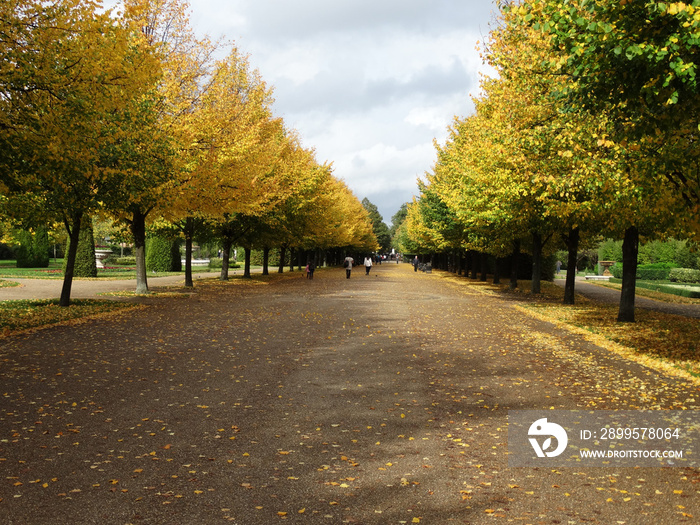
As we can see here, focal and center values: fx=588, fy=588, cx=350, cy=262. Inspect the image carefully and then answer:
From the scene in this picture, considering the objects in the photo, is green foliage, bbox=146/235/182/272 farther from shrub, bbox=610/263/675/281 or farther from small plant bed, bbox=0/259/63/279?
shrub, bbox=610/263/675/281

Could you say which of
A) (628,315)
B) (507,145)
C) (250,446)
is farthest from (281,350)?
(628,315)

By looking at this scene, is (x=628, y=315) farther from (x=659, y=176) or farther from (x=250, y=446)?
(x=250, y=446)

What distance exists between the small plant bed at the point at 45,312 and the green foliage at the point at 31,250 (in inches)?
1260

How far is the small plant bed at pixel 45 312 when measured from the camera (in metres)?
13.7

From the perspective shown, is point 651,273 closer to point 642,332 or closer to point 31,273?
point 642,332

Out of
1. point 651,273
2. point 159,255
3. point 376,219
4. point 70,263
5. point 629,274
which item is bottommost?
point 159,255

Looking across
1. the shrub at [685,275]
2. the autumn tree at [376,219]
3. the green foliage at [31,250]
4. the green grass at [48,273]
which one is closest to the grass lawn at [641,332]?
the green grass at [48,273]

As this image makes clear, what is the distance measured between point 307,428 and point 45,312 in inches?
500

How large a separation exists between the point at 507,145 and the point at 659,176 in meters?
5.15

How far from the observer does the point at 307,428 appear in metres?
6.18

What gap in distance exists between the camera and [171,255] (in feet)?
152

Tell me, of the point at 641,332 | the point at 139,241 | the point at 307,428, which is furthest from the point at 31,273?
the point at 307,428

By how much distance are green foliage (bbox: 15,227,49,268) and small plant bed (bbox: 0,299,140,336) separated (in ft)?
105

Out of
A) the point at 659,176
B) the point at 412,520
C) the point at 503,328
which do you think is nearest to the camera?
the point at 412,520
